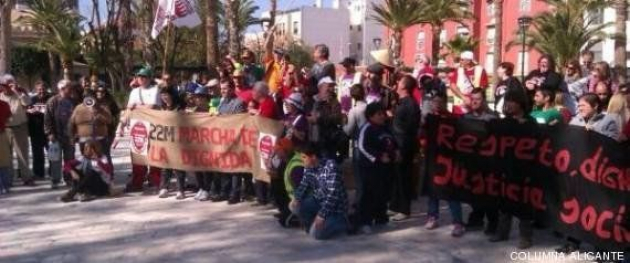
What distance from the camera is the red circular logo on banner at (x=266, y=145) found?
30.6 feet

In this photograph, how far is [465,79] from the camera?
11.2 meters

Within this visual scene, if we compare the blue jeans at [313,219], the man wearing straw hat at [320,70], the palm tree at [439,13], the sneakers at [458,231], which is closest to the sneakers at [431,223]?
the sneakers at [458,231]

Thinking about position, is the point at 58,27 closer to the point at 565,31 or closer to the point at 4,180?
the point at 565,31

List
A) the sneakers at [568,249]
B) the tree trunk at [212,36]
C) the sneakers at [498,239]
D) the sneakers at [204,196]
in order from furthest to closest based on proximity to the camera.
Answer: the tree trunk at [212,36]
the sneakers at [204,196]
the sneakers at [498,239]
the sneakers at [568,249]

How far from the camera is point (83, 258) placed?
7367 millimetres

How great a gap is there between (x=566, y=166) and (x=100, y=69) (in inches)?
930

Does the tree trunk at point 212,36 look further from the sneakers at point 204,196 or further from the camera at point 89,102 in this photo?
the sneakers at point 204,196

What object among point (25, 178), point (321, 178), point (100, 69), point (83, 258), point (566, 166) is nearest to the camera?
point (566, 166)

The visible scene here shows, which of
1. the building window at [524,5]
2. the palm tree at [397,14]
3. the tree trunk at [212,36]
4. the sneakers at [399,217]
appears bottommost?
the sneakers at [399,217]

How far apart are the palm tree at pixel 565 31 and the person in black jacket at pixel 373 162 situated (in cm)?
2682

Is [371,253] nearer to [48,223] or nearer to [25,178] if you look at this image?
[48,223]

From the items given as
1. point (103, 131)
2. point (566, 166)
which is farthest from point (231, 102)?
point (566, 166)

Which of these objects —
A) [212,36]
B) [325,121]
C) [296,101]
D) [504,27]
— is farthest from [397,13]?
[325,121]

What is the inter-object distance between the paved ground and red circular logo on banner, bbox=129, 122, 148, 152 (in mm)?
1209
